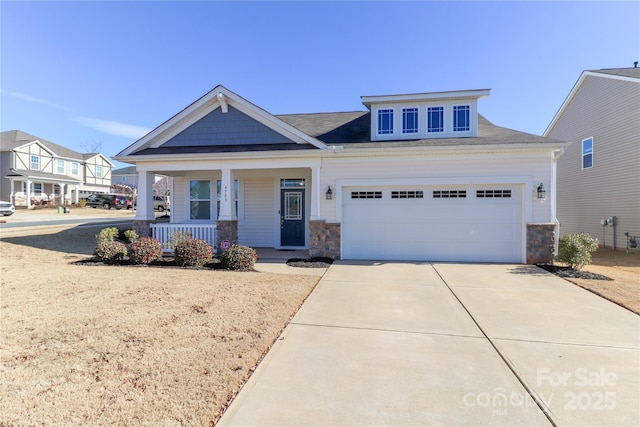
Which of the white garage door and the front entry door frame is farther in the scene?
the front entry door frame

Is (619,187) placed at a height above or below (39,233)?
above

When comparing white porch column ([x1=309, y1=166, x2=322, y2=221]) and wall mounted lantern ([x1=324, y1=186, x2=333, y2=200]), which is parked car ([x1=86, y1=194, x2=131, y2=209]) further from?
wall mounted lantern ([x1=324, y1=186, x2=333, y2=200])

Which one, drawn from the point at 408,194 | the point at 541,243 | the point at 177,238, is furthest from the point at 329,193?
the point at 541,243

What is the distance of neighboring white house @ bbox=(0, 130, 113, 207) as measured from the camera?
3098cm

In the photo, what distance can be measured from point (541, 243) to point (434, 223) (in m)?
2.88

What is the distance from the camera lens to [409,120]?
10203mm

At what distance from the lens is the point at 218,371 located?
310 cm

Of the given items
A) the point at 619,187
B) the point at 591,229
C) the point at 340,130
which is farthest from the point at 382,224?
the point at 591,229

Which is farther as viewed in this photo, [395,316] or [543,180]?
[543,180]

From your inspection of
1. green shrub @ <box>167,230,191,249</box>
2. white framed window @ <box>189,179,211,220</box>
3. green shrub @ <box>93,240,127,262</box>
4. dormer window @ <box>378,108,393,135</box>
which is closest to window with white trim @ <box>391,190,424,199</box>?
Result: dormer window @ <box>378,108,393,135</box>

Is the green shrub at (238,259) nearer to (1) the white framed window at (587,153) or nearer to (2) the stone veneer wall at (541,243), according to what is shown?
(2) the stone veneer wall at (541,243)

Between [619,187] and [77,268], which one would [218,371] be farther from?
[619,187]

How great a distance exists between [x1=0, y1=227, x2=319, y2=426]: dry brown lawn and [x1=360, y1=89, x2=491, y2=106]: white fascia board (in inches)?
247

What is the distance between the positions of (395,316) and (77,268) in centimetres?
781
